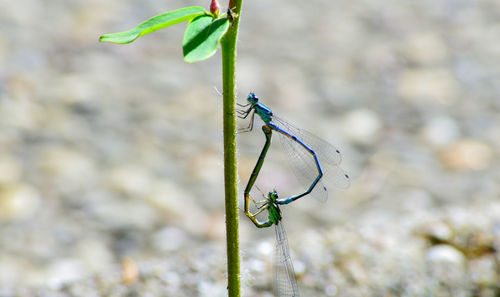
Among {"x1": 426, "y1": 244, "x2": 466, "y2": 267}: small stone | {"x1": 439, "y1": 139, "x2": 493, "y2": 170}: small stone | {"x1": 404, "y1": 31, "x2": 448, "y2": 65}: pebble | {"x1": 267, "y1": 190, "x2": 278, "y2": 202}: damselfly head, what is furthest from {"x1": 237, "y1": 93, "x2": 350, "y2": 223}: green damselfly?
{"x1": 404, "y1": 31, "x2": 448, "y2": 65}: pebble

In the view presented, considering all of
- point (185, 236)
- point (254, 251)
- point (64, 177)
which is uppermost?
point (64, 177)

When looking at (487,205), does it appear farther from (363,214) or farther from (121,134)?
(121,134)

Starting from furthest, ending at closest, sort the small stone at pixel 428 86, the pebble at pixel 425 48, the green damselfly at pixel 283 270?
1. the pebble at pixel 425 48
2. the small stone at pixel 428 86
3. the green damselfly at pixel 283 270

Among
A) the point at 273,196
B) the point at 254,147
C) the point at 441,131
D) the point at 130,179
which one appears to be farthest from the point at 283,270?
the point at 441,131

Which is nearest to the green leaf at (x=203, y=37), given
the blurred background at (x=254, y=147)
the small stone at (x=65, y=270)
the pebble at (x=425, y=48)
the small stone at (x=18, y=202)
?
the blurred background at (x=254, y=147)

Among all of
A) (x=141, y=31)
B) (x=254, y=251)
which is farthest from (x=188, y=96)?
(x=141, y=31)

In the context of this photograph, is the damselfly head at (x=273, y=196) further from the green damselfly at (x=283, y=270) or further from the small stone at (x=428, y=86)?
the small stone at (x=428, y=86)

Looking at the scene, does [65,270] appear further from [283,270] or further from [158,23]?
[158,23]
